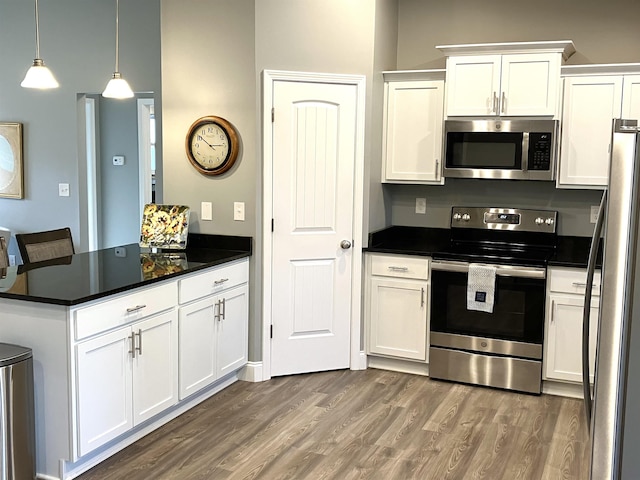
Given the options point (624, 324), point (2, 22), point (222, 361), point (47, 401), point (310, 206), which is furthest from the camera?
point (2, 22)

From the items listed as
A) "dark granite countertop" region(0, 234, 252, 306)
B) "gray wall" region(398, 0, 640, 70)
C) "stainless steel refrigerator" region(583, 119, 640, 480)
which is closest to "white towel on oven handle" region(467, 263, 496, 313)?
"dark granite countertop" region(0, 234, 252, 306)

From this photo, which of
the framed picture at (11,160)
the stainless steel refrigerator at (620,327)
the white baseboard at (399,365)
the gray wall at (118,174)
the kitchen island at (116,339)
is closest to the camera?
the stainless steel refrigerator at (620,327)

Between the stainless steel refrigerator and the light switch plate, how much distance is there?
301 centimetres

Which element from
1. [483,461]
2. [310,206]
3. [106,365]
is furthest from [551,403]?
[106,365]

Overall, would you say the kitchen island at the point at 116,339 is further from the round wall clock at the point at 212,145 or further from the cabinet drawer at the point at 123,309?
the round wall clock at the point at 212,145

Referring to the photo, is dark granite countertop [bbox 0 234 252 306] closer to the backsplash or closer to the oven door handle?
the oven door handle

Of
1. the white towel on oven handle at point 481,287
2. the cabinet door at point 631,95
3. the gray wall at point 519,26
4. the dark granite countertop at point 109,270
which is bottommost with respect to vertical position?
the white towel on oven handle at point 481,287

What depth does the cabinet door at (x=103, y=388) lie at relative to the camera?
295cm

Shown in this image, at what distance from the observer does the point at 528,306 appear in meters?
4.21

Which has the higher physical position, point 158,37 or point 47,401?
point 158,37

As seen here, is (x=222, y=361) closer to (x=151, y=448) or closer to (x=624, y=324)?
(x=151, y=448)

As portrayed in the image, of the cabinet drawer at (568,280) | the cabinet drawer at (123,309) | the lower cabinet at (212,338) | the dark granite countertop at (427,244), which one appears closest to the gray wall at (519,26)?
the dark granite countertop at (427,244)

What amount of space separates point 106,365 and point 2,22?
434 centimetres

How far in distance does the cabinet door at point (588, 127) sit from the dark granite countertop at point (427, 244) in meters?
0.48
